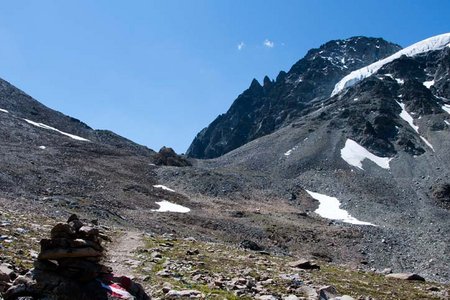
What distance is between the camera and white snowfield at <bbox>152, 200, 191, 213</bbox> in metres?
66.4

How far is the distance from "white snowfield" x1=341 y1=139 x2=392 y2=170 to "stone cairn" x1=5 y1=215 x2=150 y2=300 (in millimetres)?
110533

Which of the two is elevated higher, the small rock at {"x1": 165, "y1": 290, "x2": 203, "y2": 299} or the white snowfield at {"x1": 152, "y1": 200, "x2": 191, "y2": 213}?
the white snowfield at {"x1": 152, "y1": 200, "x2": 191, "y2": 213}

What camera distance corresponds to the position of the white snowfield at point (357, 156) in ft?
399

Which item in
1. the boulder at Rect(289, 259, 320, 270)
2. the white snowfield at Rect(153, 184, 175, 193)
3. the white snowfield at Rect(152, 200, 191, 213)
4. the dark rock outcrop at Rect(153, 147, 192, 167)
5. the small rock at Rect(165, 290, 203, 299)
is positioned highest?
the dark rock outcrop at Rect(153, 147, 192, 167)

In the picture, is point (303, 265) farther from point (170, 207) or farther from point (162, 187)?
→ point (162, 187)

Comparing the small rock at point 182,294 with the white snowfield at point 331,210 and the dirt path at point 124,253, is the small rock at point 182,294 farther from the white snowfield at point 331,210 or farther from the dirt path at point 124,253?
the white snowfield at point 331,210

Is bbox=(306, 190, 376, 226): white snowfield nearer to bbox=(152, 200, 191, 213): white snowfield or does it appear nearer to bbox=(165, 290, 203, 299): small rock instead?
bbox=(152, 200, 191, 213): white snowfield

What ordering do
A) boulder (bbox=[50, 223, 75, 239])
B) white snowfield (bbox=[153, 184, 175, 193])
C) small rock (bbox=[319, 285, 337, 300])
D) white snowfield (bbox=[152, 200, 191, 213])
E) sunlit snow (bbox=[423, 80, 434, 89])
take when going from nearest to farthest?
1. boulder (bbox=[50, 223, 75, 239])
2. small rock (bbox=[319, 285, 337, 300])
3. white snowfield (bbox=[152, 200, 191, 213])
4. white snowfield (bbox=[153, 184, 175, 193])
5. sunlit snow (bbox=[423, 80, 434, 89])

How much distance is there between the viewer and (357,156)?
415 feet

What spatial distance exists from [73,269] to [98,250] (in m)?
1.15

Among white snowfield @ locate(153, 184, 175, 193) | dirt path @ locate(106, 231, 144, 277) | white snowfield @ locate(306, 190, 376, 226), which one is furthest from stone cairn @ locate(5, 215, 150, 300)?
white snowfield @ locate(153, 184, 175, 193)

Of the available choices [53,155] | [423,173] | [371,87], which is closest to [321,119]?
[371,87]

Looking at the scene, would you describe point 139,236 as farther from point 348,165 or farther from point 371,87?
point 371,87

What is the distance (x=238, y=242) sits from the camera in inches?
2093
